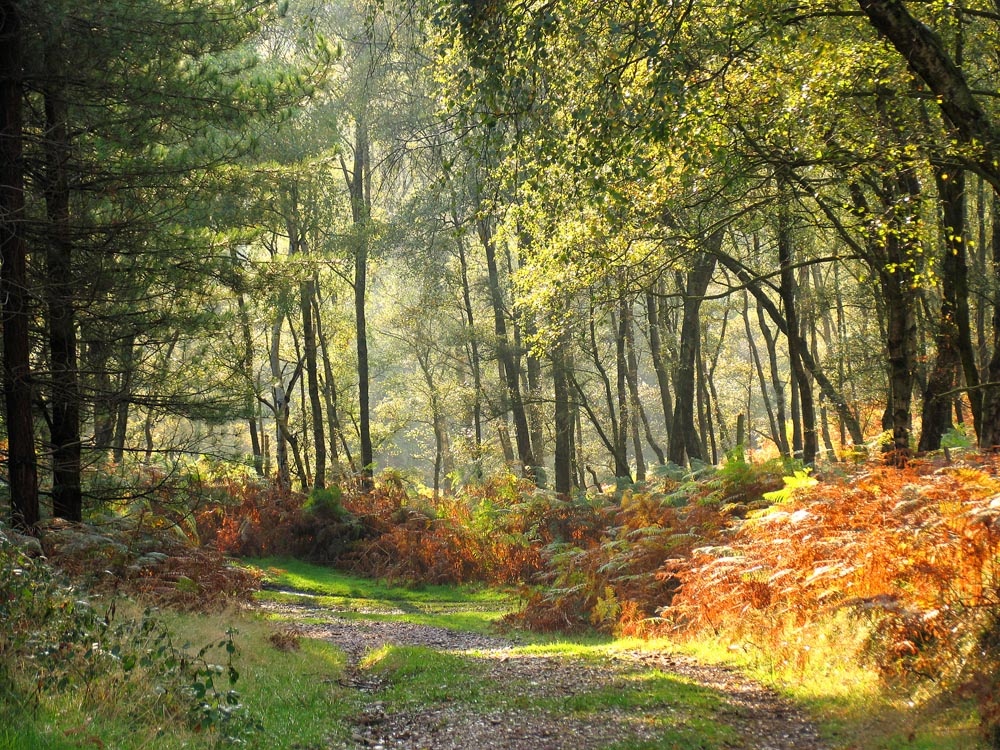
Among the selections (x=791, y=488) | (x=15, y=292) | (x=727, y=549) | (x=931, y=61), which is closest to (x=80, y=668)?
(x=15, y=292)

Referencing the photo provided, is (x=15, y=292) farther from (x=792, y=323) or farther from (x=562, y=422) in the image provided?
(x=562, y=422)

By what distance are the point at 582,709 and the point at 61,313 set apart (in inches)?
327

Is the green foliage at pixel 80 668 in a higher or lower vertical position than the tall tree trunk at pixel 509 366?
lower

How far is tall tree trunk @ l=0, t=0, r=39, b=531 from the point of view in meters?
10.3

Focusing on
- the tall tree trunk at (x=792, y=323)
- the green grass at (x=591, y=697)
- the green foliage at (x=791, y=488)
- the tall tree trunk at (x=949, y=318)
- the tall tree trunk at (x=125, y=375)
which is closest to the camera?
the green grass at (x=591, y=697)

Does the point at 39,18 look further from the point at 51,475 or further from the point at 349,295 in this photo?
the point at 349,295

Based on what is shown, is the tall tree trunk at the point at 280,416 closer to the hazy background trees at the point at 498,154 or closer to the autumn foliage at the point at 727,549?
the autumn foliage at the point at 727,549

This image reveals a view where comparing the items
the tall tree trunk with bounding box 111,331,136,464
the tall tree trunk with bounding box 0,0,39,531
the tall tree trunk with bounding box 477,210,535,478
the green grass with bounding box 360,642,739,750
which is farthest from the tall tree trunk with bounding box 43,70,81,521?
the tall tree trunk with bounding box 477,210,535,478

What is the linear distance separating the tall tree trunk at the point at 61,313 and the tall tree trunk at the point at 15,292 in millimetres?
327

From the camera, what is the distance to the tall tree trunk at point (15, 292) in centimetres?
1027

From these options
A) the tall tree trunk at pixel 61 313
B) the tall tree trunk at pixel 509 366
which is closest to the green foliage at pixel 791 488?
the tall tree trunk at pixel 61 313

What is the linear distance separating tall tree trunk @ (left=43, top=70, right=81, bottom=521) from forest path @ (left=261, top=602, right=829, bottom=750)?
474cm

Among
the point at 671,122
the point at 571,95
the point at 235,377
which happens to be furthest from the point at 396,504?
the point at 671,122

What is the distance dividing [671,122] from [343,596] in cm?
1351
